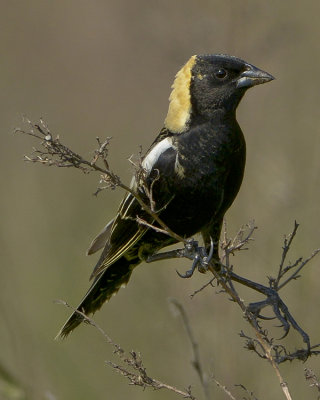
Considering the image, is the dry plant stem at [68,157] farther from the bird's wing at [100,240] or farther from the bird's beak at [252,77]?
the bird's wing at [100,240]

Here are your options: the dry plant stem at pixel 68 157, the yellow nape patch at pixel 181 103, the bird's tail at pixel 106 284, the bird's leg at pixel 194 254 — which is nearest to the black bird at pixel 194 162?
the yellow nape patch at pixel 181 103

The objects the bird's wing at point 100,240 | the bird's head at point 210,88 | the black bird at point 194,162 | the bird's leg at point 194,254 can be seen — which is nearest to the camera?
the bird's leg at point 194,254

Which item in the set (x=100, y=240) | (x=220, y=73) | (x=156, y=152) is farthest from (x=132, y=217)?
(x=220, y=73)

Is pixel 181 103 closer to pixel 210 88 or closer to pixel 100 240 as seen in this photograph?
pixel 210 88

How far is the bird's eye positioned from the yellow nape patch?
119mm

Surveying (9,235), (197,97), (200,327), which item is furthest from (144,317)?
(9,235)

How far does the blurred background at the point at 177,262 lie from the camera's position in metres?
3.96

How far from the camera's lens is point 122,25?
7.11 metres

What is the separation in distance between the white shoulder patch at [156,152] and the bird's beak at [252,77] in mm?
363

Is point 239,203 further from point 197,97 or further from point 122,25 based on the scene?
point 122,25

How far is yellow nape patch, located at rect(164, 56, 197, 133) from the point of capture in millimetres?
3574

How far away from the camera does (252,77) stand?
354 centimetres

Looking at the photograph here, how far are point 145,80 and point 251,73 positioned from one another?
3.49m

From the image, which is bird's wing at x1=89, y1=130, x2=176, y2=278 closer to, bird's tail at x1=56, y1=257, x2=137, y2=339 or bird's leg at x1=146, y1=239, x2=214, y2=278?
bird's tail at x1=56, y1=257, x2=137, y2=339
